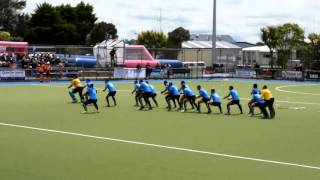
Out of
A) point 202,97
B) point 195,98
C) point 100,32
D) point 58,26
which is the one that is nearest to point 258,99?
point 202,97

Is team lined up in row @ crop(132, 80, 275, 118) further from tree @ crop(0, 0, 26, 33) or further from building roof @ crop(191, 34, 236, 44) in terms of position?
building roof @ crop(191, 34, 236, 44)

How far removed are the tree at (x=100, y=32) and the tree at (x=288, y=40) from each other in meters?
36.3

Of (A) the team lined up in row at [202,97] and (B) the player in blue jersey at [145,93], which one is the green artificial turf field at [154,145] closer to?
(A) the team lined up in row at [202,97]

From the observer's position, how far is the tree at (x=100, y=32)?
10097 cm

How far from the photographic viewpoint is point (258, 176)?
11.1 m

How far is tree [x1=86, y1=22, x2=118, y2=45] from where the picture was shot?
10097 centimetres

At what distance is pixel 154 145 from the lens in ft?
49.1

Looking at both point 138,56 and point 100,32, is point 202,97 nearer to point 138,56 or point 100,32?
point 138,56

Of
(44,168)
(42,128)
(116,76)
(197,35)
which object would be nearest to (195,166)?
(44,168)

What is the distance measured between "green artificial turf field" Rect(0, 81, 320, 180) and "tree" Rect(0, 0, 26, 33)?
287 ft

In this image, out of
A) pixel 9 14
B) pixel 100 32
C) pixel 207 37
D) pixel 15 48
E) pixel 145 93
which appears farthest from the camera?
pixel 207 37

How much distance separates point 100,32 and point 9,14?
19.6 m

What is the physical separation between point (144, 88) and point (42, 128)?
8263 millimetres

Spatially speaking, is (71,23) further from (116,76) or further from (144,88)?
(144,88)
